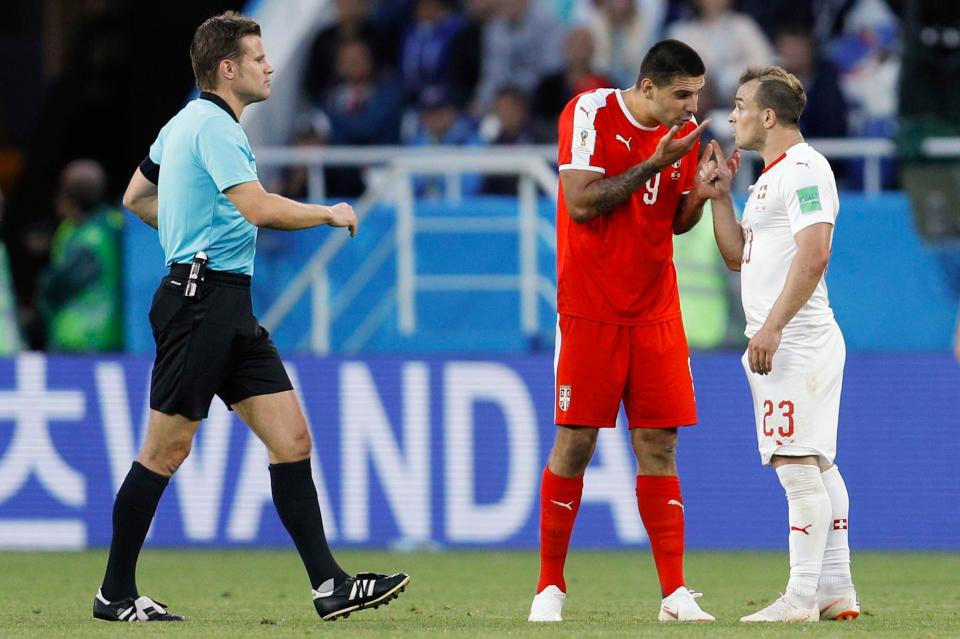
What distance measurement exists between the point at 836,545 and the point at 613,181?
1.68 m

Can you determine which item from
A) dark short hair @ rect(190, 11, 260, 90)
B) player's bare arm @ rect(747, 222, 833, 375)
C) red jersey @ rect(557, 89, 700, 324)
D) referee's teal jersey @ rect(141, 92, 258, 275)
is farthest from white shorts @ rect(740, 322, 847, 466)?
dark short hair @ rect(190, 11, 260, 90)

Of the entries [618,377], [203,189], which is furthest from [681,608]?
[203,189]

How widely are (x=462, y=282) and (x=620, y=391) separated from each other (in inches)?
198

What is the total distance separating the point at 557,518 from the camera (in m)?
6.94

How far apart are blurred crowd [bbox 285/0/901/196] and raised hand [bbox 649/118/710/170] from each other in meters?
5.98

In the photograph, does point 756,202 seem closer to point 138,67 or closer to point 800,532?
point 800,532

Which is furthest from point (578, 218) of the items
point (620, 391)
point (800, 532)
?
point (800, 532)

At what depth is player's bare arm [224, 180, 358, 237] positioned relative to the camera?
6.37m

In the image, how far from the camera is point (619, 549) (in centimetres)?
1071

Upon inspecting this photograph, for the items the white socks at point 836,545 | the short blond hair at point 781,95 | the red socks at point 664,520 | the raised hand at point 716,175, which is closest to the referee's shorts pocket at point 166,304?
the red socks at point 664,520

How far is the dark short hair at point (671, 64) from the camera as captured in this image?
674cm

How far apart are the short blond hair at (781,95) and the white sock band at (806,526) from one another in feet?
4.33

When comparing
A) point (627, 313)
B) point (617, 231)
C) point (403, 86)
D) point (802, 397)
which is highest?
point (403, 86)

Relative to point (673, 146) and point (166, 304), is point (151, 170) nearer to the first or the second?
point (166, 304)
